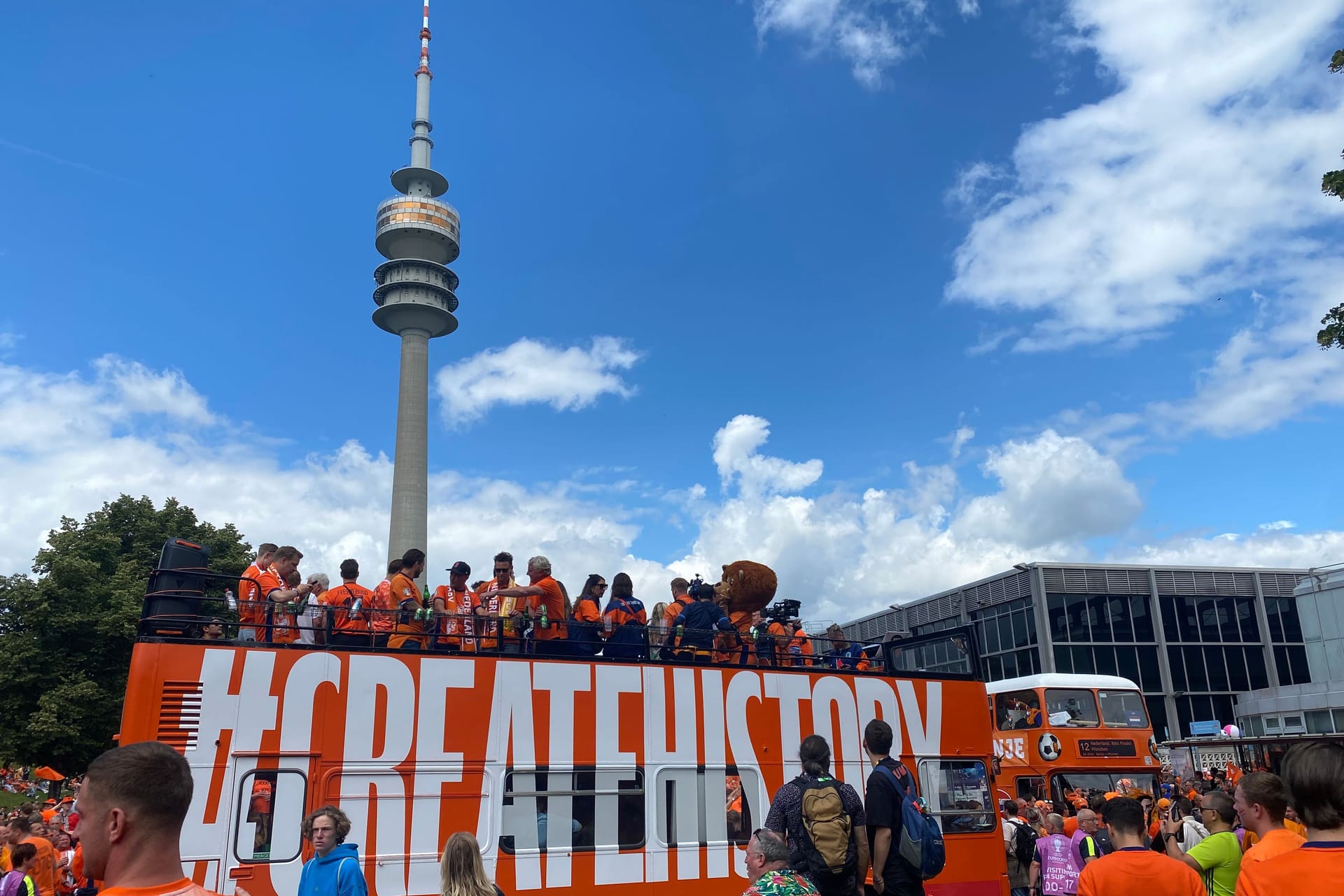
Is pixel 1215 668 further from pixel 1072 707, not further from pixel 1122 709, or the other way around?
pixel 1072 707

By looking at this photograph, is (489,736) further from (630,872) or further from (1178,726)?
(1178,726)

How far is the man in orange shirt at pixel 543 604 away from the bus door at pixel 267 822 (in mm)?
2865

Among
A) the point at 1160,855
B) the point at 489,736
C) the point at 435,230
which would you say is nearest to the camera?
the point at 1160,855

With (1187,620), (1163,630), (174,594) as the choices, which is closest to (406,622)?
(174,594)

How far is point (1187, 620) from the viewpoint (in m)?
44.8

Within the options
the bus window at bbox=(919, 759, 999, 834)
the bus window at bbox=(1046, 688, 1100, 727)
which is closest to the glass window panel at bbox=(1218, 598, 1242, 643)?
the bus window at bbox=(1046, 688, 1100, 727)

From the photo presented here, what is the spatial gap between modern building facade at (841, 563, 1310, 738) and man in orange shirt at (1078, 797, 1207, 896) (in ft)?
129

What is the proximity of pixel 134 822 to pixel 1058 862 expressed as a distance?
10.9 metres

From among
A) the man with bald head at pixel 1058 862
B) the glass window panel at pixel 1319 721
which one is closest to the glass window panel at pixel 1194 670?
the glass window panel at pixel 1319 721

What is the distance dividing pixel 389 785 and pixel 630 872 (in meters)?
2.81

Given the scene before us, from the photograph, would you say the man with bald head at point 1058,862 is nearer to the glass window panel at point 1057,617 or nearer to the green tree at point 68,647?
the green tree at point 68,647

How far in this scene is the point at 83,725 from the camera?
26.4m

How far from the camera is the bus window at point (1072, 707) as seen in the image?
1872cm

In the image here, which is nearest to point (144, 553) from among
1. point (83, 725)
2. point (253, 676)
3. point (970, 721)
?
point (83, 725)
